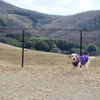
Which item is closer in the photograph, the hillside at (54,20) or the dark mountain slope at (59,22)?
the dark mountain slope at (59,22)

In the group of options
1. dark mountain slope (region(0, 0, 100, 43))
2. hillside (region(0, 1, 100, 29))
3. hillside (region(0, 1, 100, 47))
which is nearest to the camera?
hillside (region(0, 1, 100, 47))

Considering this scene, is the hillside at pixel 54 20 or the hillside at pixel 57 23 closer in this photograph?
the hillside at pixel 57 23

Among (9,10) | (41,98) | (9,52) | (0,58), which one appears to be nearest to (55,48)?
(9,52)

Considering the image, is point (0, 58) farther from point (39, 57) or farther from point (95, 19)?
point (95, 19)

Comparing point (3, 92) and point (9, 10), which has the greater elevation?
point (9, 10)

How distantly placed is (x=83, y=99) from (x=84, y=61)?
18.8 ft

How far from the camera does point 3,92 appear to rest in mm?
7035

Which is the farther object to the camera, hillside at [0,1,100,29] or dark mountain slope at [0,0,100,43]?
hillside at [0,1,100,29]

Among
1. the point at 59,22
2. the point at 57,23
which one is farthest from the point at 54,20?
the point at 57,23

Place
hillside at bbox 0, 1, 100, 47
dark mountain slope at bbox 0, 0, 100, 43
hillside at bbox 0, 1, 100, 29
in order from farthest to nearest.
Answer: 1. hillside at bbox 0, 1, 100, 29
2. dark mountain slope at bbox 0, 0, 100, 43
3. hillside at bbox 0, 1, 100, 47

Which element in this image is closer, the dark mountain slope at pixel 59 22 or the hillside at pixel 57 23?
the hillside at pixel 57 23

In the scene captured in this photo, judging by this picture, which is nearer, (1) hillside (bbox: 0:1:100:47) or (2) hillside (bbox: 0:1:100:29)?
(1) hillside (bbox: 0:1:100:47)

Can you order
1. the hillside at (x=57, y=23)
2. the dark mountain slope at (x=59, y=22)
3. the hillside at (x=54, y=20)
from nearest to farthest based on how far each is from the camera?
1. the hillside at (x=57, y=23)
2. the dark mountain slope at (x=59, y=22)
3. the hillside at (x=54, y=20)

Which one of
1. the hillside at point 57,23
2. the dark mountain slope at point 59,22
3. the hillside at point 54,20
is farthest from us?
the hillside at point 54,20
